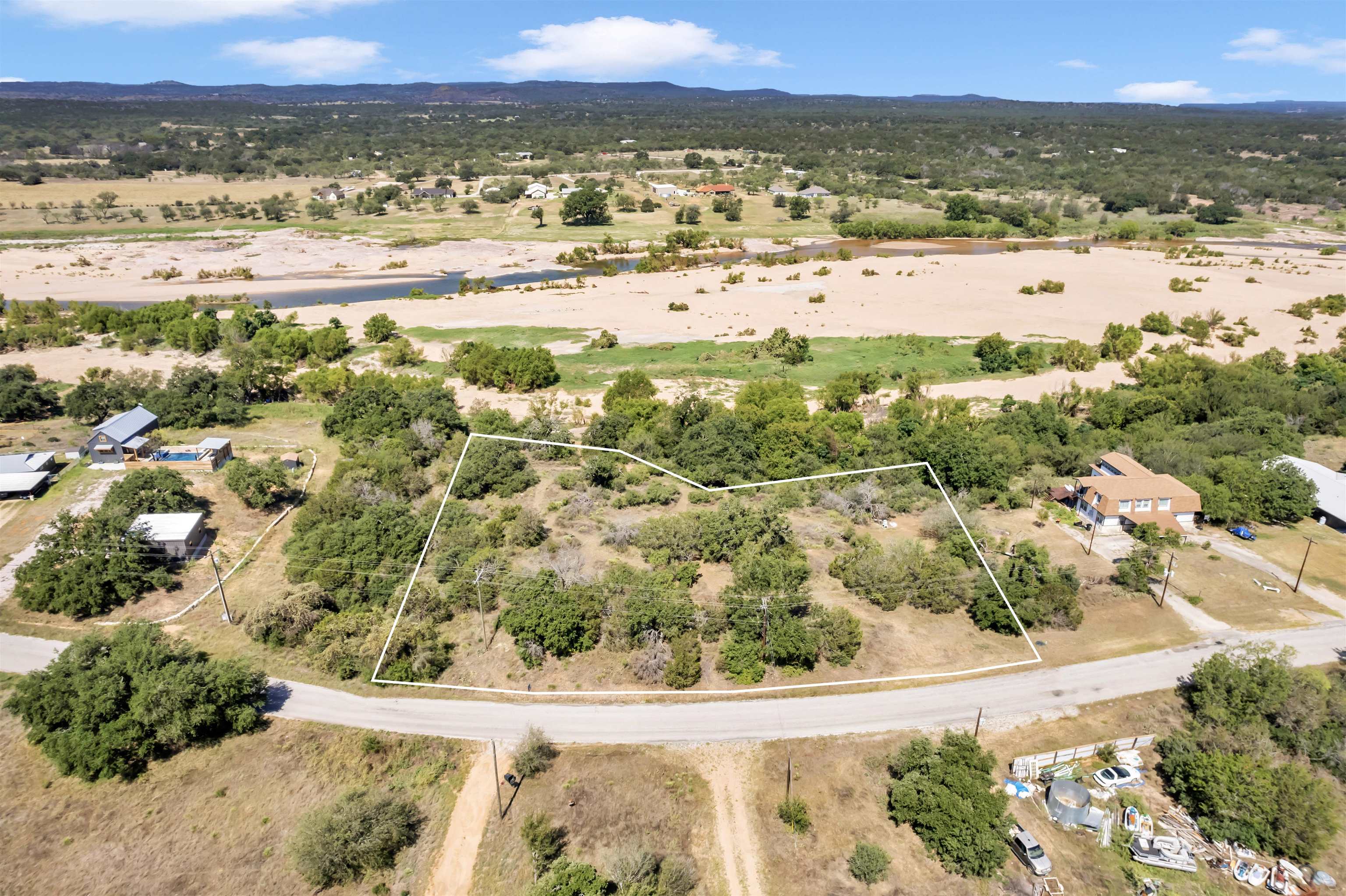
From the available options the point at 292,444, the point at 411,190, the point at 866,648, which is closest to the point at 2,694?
the point at 292,444

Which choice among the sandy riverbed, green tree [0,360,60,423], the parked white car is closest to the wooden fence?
the parked white car

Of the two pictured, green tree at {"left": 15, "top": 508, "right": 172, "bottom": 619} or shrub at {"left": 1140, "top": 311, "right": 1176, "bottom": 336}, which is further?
shrub at {"left": 1140, "top": 311, "right": 1176, "bottom": 336}

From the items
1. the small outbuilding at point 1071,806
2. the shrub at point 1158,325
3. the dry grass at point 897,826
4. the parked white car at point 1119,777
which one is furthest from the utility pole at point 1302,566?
the shrub at point 1158,325

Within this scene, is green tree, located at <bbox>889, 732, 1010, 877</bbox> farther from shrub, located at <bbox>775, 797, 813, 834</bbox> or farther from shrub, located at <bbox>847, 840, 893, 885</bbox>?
shrub, located at <bbox>775, 797, 813, 834</bbox>

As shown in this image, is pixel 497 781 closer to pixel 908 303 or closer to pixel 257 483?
pixel 257 483

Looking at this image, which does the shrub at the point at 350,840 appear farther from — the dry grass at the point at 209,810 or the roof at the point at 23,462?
the roof at the point at 23,462

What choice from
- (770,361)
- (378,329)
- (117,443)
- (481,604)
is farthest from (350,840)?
(378,329)

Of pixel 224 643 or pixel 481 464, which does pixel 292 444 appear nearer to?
pixel 481 464
